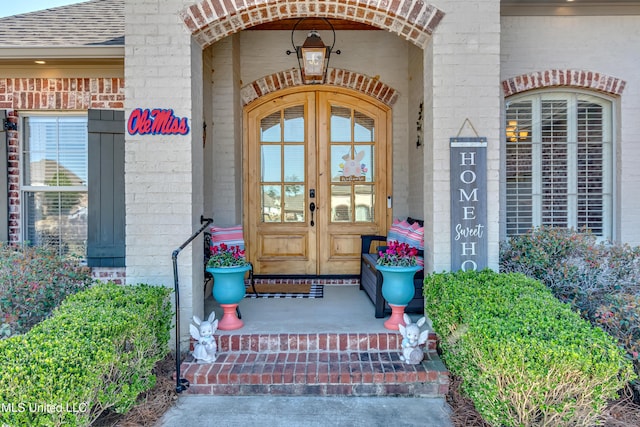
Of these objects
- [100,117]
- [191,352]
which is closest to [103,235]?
[100,117]

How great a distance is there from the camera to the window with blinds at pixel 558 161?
191 inches

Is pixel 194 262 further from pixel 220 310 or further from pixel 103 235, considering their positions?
pixel 103 235

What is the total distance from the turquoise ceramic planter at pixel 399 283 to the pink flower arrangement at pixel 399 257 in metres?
0.05

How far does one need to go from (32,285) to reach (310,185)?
3.13m

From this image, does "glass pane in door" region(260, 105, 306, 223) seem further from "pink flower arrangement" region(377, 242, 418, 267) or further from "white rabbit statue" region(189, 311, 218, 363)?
"white rabbit statue" region(189, 311, 218, 363)

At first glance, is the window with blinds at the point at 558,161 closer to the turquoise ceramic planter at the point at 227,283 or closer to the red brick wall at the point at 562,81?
the red brick wall at the point at 562,81

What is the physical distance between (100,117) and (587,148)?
5531 millimetres

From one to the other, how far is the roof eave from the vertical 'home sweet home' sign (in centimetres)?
343

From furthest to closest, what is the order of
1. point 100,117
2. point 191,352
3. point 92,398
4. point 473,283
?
point 100,117 → point 191,352 → point 473,283 → point 92,398

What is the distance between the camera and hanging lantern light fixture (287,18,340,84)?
14.2ft

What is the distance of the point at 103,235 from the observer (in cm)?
433

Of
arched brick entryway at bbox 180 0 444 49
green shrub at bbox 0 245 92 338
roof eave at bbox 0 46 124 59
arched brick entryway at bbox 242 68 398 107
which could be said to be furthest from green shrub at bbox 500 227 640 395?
roof eave at bbox 0 46 124 59

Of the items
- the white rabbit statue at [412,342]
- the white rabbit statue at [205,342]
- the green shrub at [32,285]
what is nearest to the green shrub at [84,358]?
the white rabbit statue at [205,342]

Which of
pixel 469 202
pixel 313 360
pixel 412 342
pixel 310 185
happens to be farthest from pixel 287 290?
pixel 469 202
